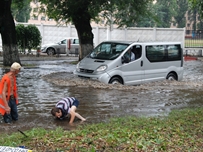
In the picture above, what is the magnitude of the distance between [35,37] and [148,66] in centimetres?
1581

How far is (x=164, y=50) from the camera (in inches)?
607

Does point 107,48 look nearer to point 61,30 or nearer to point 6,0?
point 6,0

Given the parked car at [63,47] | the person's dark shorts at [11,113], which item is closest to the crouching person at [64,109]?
the person's dark shorts at [11,113]

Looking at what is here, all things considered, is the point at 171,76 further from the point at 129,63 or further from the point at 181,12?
the point at 181,12

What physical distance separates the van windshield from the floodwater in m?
1.16

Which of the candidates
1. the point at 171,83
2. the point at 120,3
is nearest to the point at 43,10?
the point at 120,3

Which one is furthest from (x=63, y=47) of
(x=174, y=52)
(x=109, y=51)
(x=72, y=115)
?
(x=72, y=115)

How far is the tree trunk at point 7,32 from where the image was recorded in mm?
18791

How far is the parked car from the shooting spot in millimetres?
31141

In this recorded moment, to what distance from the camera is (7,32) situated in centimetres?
1914

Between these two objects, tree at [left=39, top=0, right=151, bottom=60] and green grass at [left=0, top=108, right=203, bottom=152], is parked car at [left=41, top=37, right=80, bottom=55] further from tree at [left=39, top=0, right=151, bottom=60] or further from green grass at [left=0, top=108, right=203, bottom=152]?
green grass at [left=0, top=108, right=203, bottom=152]

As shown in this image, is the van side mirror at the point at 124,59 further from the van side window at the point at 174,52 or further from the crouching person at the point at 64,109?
the crouching person at the point at 64,109

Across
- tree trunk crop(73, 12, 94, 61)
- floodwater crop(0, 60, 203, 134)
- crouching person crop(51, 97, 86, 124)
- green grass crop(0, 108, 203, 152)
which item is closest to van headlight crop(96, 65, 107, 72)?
floodwater crop(0, 60, 203, 134)

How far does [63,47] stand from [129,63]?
58.9ft
